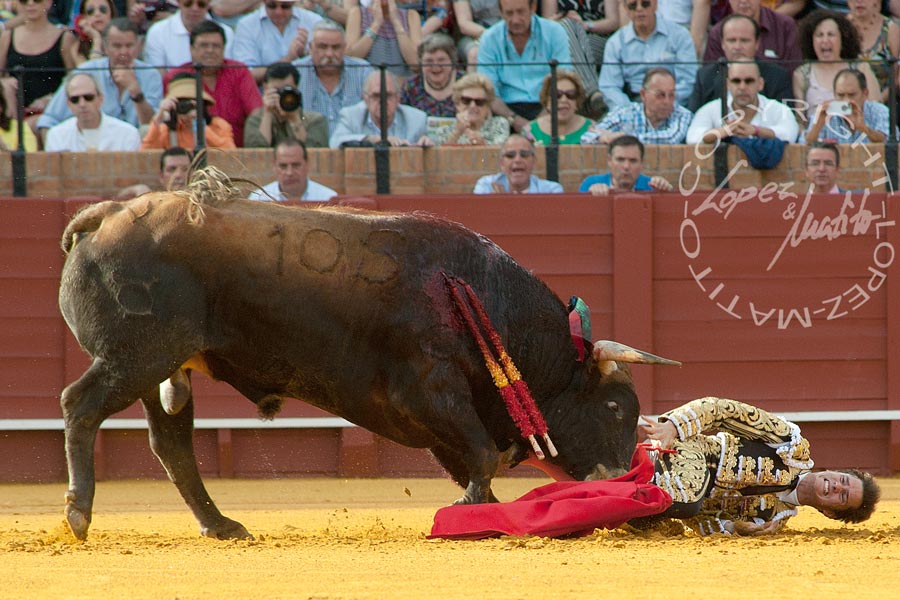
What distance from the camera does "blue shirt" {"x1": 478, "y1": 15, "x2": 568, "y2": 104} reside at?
8.77 meters

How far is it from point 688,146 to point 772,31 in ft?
4.06

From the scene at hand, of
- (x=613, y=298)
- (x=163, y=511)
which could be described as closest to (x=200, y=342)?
(x=163, y=511)

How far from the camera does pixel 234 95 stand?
8.62 meters

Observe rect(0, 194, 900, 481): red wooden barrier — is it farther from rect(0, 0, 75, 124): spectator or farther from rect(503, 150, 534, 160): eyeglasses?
rect(0, 0, 75, 124): spectator

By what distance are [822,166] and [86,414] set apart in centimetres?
495

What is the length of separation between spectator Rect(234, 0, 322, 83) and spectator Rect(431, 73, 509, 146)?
4.06 feet

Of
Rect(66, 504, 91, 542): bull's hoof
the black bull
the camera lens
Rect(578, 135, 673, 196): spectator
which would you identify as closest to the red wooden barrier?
Rect(578, 135, 673, 196): spectator

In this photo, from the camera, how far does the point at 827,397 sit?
27.8ft

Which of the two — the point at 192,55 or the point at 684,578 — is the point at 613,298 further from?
the point at 684,578

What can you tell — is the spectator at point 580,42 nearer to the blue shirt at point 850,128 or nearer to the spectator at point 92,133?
the blue shirt at point 850,128

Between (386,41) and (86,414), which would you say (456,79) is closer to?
(386,41)

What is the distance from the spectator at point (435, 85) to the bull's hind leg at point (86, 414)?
13.4 feet

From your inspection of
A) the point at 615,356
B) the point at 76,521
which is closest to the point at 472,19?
the point at 615,356

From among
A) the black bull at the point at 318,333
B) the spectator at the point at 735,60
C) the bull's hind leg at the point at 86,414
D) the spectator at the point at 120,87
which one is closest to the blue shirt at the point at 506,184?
the spectator at the point at 735,60
